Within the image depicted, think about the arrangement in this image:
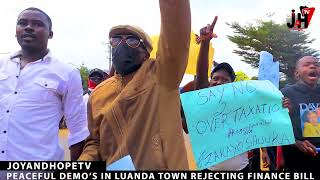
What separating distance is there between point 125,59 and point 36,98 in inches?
27.0

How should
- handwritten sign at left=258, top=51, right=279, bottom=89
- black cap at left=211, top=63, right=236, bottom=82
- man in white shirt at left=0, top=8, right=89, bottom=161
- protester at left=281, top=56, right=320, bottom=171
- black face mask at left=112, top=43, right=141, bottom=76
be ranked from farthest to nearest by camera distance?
handwritten sign at left=258, top=51, right=279, bottom=89 → protester at left=281, top=56, right=320, bottom=171 → black cap at left=211, top=63, right=236, bottom=82 → man in white shirt at left=0, top=8, right=89, bottom=161 → black face mask at left=112, top=43, right=141, bottom=76

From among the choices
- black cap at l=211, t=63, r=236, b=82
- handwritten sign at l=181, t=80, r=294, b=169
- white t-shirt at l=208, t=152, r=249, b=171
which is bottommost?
white t-shirt at l=208, t=152, r=249, b=171

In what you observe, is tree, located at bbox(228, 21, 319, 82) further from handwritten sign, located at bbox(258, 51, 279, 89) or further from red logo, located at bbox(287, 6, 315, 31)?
handwritten sign, located at bbox(258, 51, 279, 89)

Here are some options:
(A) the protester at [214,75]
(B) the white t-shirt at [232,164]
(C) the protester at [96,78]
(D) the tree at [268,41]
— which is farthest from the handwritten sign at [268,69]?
(D) the tree at [268,41]

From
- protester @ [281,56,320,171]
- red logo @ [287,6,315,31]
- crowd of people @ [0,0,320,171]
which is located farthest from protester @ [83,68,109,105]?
red logo @ [287,6,315,31]

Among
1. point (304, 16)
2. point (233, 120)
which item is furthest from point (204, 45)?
point (304, 16)

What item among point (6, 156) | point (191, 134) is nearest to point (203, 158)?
point (191, 134)

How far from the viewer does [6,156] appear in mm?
2875

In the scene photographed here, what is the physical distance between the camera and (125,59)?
2590 mm

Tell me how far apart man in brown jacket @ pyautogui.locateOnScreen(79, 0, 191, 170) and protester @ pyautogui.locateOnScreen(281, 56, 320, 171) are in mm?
2011

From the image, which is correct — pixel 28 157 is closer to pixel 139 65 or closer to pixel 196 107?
pixel 139 65

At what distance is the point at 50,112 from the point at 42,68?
0.94ft

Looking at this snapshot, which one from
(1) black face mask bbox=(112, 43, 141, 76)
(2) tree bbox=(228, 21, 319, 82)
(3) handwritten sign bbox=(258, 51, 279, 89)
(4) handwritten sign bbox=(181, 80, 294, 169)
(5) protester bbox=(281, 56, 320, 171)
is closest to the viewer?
(1) black face mask bbox=(112, 43, 141, 76)

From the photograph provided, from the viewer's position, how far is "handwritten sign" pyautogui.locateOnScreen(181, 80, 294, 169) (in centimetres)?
350
